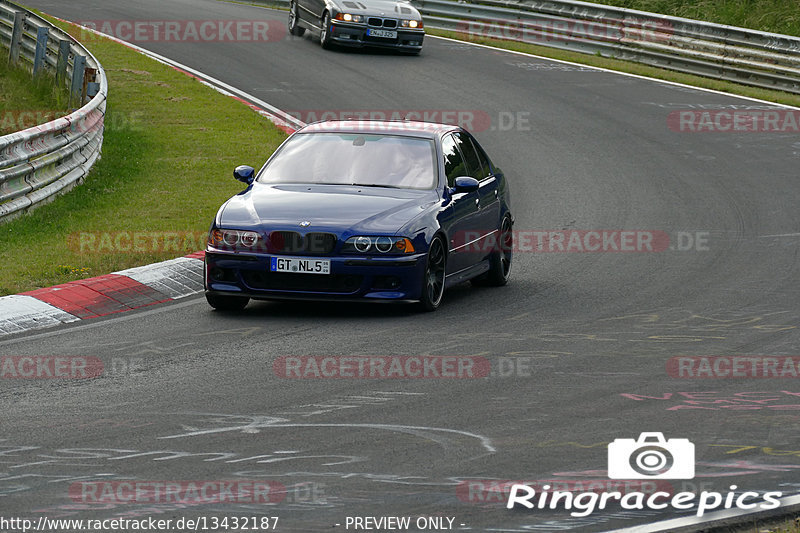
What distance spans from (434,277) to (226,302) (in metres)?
1.71

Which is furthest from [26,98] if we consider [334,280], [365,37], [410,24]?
[334,280]

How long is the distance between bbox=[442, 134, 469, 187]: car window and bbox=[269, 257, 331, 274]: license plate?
5.92 ft

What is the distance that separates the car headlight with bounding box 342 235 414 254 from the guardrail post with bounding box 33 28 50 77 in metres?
13.9

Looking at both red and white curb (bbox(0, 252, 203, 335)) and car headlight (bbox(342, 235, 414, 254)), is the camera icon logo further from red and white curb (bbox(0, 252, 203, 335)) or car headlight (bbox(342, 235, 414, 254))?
red and white curb (bbox(0, 252, 203, 335))

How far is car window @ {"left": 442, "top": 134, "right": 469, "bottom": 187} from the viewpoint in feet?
39.5

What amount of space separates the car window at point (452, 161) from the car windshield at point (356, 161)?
159mm

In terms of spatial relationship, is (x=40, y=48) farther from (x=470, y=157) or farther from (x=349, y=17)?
(x=470, y=157)

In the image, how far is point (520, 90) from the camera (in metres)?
25.7

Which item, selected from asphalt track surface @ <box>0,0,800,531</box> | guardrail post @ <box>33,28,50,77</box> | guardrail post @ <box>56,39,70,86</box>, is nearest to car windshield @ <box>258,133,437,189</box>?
asphalt track surface @ <box>0,0,800,531</box>

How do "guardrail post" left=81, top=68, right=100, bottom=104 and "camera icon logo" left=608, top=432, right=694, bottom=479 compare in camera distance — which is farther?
"guardrail post" left=81, top=68, right=100, bottom=104

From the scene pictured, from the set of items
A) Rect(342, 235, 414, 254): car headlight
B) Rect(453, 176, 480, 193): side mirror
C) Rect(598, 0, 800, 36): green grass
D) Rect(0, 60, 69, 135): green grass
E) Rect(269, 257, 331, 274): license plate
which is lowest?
Rect(0, 60, 69, 135): green grass

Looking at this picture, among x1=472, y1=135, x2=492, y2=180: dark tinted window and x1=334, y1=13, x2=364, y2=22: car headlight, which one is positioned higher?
x1=472, y1=135, x2=492, y2=180: dark tinted window

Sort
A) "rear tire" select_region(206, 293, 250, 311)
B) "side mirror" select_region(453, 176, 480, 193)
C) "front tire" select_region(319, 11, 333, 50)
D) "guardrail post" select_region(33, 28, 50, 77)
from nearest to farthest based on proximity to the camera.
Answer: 1. "rear tire" select_region(206, 293, 250, 311)
2. "side mirror" select_region(453, 176, 480, 193)
3. "guardrail post" select_region(33, 28, 50, 77)
4. "front tire" select_region(319, 11, 333, 50)

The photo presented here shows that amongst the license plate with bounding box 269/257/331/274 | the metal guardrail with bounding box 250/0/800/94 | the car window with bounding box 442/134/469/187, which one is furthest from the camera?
the metal guardrail with bounding box 250/0/800/94
